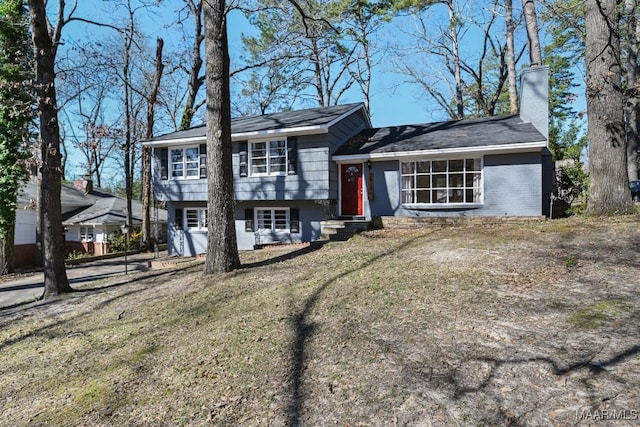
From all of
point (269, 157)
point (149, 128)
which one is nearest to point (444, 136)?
point (269, 157)

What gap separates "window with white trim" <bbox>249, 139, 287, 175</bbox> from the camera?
44.9 ft

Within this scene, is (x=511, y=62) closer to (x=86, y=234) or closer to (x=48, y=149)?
(x=48, y=149)

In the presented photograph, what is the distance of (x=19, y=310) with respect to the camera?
8.32m

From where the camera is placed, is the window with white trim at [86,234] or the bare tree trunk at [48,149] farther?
the window with white trim at [86,234]

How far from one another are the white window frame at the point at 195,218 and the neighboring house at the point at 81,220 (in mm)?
4424

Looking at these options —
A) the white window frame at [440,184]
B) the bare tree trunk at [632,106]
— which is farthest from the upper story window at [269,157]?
the bare tree trunk at [632,106]

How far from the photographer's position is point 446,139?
1255 centimetres

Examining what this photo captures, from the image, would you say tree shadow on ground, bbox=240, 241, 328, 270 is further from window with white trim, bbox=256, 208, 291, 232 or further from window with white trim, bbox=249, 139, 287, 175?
window with white trim, bbox=249, 139, 287, 175

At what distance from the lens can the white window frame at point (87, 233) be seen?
2177 centimetres

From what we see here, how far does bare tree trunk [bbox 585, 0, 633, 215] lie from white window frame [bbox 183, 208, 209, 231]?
44.2 feet

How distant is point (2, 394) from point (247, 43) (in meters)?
23.1

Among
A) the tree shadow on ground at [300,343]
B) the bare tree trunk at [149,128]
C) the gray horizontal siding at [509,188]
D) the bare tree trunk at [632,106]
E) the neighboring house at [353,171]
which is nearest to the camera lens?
the tree shadow on ground at [300,343]

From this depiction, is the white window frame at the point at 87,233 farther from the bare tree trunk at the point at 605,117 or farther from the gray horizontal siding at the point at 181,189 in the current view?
the bare tree trunk at the point at 605,117

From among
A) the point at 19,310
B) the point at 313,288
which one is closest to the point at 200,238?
the point at 19,310
